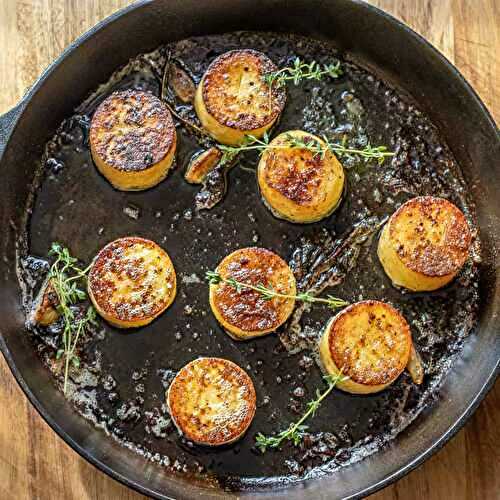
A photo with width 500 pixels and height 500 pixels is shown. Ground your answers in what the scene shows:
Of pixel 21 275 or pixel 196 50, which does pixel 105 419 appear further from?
pixel 196 50

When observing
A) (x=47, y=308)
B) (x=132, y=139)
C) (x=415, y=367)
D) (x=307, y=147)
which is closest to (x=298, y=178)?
(x=307, y=147)

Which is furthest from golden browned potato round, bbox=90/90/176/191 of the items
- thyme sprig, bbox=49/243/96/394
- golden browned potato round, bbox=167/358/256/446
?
golden browned potato round, bbox=167/358/256/446

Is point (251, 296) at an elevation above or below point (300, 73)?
below

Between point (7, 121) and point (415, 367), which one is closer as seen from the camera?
point (7, 121)

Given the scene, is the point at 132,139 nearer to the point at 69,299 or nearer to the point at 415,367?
the point at 69,299

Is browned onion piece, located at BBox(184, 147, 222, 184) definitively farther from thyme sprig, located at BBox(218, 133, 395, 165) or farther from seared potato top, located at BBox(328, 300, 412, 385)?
seared potato top, located at BBox(328, 300, 412, 385)

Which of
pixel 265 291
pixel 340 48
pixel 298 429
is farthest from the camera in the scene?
pixel 340 48
